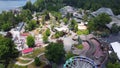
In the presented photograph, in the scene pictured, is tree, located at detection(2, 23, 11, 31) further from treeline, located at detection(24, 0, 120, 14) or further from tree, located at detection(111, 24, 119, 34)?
tree, located at detection(111, 24, 119, 34)

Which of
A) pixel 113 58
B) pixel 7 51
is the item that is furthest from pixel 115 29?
pixel 7 51

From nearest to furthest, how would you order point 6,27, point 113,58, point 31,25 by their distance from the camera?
point 113,58 < point 6,27 < point 31,25

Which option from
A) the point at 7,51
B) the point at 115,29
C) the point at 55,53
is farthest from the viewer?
the point at 115,29

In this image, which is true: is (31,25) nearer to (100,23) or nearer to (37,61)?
(100,23)

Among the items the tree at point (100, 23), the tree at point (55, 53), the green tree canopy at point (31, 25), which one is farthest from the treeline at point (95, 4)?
the tree at point (55, 53)

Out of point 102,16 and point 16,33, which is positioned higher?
point 102,16

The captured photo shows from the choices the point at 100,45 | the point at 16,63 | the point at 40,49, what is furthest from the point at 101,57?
the point at 16,63

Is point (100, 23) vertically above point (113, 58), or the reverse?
point (100, 23)

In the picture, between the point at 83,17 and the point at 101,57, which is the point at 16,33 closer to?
the point at 83,17

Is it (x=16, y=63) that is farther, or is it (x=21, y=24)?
(x=21, y=24)
